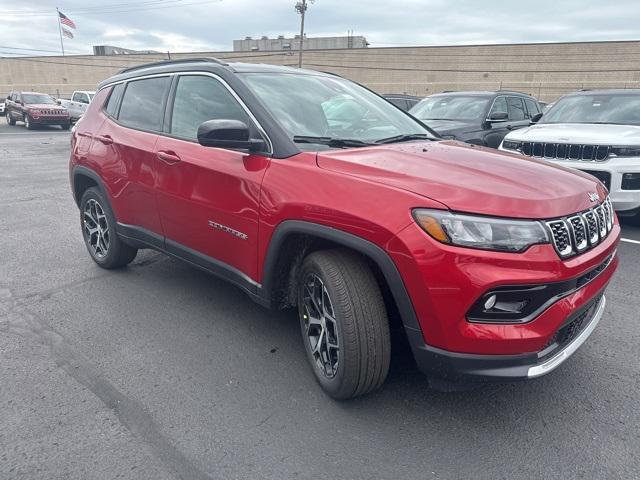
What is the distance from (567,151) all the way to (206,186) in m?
4.65

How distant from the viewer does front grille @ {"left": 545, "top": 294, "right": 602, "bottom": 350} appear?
2223 millimetres

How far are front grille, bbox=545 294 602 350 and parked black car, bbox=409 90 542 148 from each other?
18.4ft

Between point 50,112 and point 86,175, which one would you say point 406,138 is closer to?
point 86,175

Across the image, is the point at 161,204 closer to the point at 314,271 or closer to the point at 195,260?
the point at 195,260

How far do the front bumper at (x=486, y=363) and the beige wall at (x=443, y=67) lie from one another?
47272 mm

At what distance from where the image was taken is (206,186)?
3.08 m

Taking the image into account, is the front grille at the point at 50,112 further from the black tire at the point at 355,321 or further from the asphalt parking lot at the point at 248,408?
the black tire at the point at 355,321

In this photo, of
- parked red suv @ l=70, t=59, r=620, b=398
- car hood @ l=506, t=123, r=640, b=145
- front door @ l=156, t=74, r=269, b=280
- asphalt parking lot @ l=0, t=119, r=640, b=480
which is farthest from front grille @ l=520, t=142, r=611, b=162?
front door @ l=156, t=74, r=269, b=280

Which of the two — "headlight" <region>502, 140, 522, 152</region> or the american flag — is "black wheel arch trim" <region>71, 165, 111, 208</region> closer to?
"headlight" <region>502, 140, 522, 152</region>

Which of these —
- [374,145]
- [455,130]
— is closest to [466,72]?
[455,130]

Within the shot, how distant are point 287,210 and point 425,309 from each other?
0.91 meters

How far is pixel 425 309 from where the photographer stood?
2.11m

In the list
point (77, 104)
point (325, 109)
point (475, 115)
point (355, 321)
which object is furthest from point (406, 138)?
point (77, 104)

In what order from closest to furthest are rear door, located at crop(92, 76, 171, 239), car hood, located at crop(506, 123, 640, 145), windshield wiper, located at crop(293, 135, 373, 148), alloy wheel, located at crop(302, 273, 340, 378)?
alloy wheel, located at crop(302, 273, 340, 378) < windshield wiper, located at crop(293, 135, 373, 148) < rear door, located at crop(92, 76, 171, 239) < car hood, located at crop(506, 123, 640, 145)
